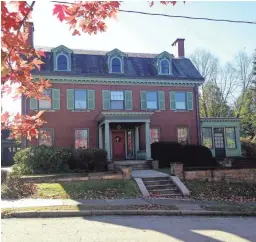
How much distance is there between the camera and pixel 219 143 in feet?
83.6

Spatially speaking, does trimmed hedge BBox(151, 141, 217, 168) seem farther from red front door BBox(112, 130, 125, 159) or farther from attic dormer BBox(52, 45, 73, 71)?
attic dormer BBox(52, 45, 73, 71)

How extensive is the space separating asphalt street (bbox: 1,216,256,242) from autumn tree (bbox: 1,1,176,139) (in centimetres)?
406

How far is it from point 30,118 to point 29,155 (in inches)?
584

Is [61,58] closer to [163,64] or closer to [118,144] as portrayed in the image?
[118,144]

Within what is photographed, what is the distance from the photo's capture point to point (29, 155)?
1752cm

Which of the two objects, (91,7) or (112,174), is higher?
(91,7)

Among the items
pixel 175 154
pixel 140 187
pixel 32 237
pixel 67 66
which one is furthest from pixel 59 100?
pixel 32 237

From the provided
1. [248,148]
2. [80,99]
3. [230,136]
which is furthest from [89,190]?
[248,148]

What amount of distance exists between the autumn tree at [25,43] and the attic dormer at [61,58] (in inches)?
748

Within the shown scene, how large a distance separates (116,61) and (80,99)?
13.4ft

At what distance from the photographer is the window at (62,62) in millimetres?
22411

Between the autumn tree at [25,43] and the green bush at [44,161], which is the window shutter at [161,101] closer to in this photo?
the green bush at [44,161]

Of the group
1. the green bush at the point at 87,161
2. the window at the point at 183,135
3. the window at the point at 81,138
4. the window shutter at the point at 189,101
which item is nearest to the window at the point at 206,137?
the window at the point at 183,135

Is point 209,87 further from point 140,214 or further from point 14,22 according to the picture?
point 14,22
